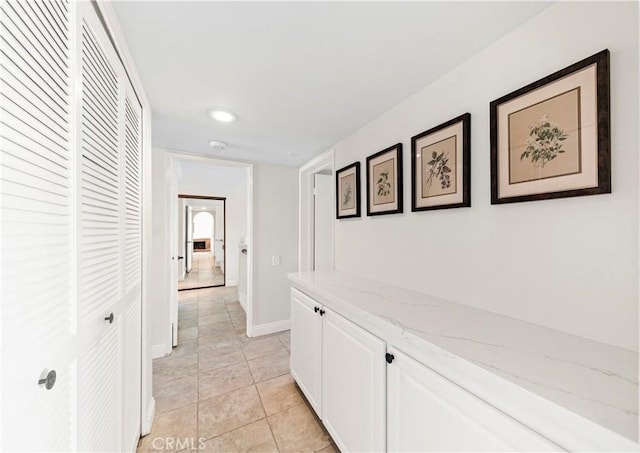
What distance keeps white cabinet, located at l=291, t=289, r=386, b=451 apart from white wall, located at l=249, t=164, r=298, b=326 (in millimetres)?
1347

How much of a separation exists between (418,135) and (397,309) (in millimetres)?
997

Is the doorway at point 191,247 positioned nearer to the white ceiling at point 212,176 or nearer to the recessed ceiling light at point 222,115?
the white ceiling at point 212,176

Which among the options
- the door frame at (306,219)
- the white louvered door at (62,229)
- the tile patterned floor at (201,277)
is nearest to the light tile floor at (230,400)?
the white louvered door at (62,229)

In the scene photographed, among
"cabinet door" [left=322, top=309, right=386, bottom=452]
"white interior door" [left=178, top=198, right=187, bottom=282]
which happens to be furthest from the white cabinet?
"white interior door" [left=178, top=198, right=187, bottom=282]

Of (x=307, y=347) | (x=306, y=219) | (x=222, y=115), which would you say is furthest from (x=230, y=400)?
(x=222, y=115)

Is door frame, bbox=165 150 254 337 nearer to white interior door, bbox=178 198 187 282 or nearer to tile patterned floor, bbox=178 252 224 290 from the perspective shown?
tile patterned floor, bbox=178 252 224 290

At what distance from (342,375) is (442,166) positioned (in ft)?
4.08

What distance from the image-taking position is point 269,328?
3182 mm

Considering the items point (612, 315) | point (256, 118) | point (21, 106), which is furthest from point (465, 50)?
point (21, 106)

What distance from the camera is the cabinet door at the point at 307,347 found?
164 centimetres

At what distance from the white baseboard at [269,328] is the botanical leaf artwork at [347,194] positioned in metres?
1.87

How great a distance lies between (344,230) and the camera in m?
2.30

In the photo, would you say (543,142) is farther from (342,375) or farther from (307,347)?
(307,347)

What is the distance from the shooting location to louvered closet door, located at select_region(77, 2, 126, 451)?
812 millimetres
